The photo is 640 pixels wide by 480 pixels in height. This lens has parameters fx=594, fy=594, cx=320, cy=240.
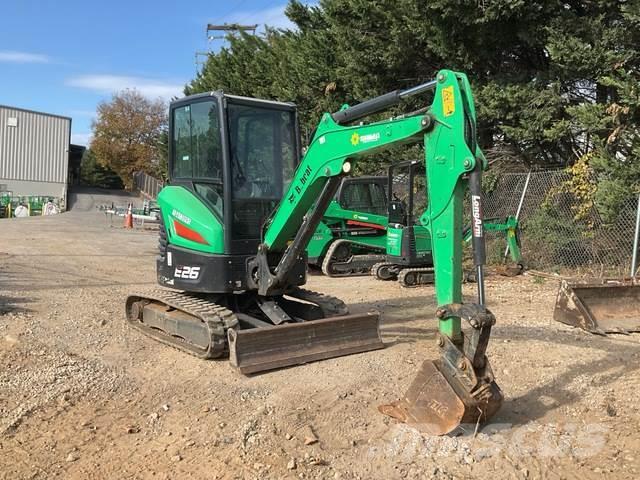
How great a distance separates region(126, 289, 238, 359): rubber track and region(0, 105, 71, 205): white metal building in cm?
3777

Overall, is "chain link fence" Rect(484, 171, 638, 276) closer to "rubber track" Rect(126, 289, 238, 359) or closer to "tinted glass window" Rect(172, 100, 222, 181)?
Answer: "tinted glass window" Rect(172, 100, 222, 181)

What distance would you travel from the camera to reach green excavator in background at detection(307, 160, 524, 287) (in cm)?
1132

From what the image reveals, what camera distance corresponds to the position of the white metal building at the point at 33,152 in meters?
42.1

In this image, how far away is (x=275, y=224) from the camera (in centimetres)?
586

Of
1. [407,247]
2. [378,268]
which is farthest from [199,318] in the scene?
[378,268]

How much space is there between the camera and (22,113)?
4275cm

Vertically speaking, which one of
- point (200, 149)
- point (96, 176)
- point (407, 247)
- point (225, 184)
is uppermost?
point (96, 176)

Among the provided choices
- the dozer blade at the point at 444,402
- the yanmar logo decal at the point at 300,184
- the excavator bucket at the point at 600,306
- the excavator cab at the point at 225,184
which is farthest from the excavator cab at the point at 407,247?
the dozer blade at the point at 444,402

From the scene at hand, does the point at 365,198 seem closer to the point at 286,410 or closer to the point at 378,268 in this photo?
the point at 378,268

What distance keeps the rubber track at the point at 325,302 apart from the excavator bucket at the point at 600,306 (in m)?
3.00

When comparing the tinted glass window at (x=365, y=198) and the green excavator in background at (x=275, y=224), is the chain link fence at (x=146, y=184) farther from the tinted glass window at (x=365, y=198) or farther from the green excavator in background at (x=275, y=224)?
the green excavator in background at (x=275, y=224)

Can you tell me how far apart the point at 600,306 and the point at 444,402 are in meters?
4.57

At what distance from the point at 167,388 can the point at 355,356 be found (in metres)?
1.83

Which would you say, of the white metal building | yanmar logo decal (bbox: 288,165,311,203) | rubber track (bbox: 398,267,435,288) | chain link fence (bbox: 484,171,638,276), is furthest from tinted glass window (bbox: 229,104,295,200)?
the white metal building
